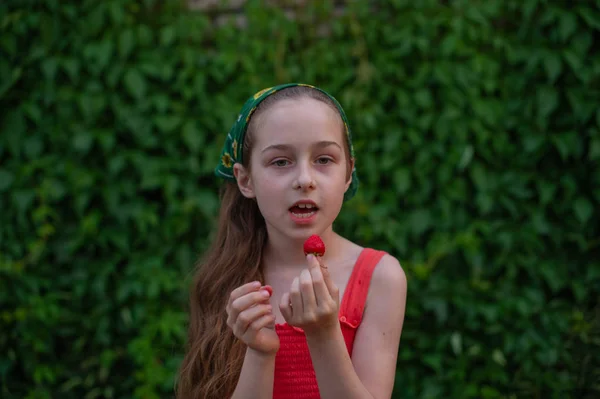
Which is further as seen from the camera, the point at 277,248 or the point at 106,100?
the point at 106,100

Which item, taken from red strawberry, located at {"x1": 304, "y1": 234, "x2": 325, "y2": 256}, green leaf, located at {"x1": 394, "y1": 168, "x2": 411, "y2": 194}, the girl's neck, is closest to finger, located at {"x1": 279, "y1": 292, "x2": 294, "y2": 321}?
red strawberry, located at {"x1": 304, "y1": 234, "x2": 325, "y2": 256}

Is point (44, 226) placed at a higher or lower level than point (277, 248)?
higher

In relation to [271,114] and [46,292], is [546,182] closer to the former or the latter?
[271,114]

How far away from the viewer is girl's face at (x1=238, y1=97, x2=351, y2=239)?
1880 millimetres

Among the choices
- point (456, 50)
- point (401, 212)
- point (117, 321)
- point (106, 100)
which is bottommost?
point (117, 321)

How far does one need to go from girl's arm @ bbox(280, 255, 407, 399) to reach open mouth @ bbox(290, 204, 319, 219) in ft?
0.79

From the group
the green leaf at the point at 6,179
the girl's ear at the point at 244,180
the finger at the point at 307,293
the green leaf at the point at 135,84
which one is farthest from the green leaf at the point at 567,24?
the green leaf at the point at 6,179

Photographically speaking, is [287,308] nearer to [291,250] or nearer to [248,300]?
[248,300]

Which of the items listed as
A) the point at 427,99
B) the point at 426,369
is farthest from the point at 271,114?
the point at 426,369

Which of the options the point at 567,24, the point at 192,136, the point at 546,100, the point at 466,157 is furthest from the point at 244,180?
the point at 567,24

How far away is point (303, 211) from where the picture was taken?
191cm

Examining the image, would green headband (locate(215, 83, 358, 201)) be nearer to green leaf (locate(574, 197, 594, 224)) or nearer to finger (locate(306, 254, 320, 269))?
finger (locate(306, 254, 320, 269))

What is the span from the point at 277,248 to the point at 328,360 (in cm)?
53

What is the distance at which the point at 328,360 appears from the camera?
1750 mm
